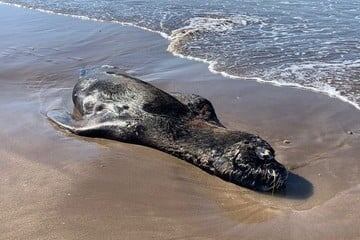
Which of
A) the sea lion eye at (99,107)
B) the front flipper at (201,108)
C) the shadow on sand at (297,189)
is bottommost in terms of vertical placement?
the shadow on sand at (297,189)

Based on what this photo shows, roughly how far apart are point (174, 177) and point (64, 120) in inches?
74.8

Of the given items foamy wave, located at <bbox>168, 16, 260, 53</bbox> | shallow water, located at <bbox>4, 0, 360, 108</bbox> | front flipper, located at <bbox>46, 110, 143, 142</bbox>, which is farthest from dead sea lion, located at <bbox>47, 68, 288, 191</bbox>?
foamy wave, located at <bbox>168, 16, 260, 53</bbox>

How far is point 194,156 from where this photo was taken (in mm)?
5332

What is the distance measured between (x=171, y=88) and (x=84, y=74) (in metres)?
1.25

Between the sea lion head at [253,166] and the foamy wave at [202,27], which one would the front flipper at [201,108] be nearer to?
the sea lion head at [253,166]

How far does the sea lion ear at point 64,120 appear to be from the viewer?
610 cm

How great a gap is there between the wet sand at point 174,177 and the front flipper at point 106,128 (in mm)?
116

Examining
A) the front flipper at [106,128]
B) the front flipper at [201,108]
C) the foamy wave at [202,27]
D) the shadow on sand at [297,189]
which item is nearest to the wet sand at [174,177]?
the shadow on sand at [297,189]

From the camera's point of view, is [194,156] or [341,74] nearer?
[194,156]

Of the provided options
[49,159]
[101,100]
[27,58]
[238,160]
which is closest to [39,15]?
[27,58]

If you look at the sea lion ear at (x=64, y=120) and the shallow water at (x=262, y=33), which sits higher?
the shallow water at (x=262, y=33)

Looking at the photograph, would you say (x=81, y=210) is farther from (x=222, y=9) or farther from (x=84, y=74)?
(x=222, y=9)

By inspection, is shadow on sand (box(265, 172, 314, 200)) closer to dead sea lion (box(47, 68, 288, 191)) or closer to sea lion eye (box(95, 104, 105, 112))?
dead sea lion (box(47, 68, 288, 191))

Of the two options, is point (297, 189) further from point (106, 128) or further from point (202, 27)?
point (202, 27)
